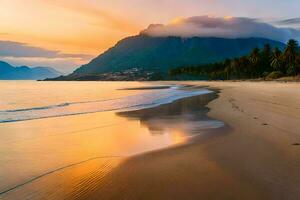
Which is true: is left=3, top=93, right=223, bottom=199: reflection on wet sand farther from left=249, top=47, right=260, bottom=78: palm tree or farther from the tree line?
left=249, top=47, right=260, bottom=78: palm tree

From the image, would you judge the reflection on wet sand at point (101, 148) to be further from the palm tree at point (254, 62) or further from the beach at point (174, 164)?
the palm tree at point (254, 62)

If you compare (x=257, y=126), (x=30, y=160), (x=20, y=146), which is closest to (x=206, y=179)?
(x=30, y=160)

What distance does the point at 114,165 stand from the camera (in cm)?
955

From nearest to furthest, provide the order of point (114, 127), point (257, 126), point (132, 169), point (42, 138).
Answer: point (132, 169), point (42, 138), point (257, 126), point (114, 127)

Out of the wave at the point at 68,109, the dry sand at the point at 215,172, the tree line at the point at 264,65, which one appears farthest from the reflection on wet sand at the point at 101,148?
the tree line at the point at 264,65

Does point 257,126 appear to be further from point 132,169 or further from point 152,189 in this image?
point 152,189

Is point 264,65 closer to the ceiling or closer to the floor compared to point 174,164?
closer to the ceiling

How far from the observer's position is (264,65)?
403ft

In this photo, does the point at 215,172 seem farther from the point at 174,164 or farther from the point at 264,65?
the point at 264,65

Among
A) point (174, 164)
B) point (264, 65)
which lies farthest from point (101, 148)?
point (264, 65)

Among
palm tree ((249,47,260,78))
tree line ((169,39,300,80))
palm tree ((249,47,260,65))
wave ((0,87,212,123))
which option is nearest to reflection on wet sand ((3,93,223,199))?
wave ((0,87,212,123))

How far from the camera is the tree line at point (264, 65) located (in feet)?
332

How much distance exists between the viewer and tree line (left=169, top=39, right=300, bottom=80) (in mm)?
101062

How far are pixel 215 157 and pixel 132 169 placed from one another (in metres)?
2.48
